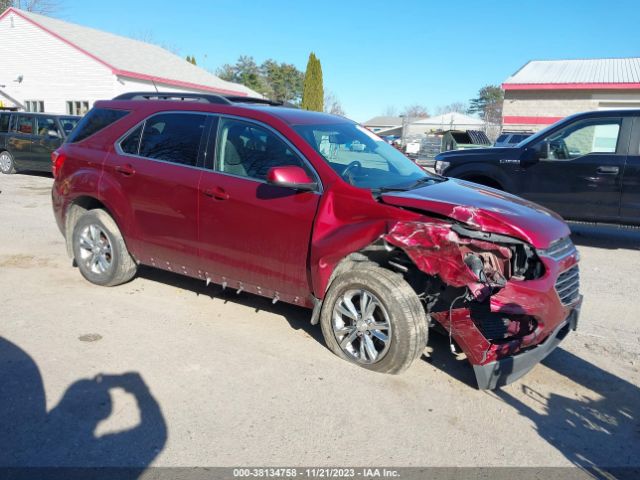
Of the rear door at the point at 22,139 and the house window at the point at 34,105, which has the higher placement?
the house window at the point at 34,105

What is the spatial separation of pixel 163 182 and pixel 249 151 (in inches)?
34.5

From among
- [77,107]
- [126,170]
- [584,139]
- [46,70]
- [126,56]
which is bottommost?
[126,170]

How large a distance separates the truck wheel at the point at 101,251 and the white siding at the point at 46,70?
72.0 feet

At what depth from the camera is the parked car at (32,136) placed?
14164 mm

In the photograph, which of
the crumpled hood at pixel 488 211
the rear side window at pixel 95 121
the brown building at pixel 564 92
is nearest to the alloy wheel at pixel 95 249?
the rear side window at pixel 95 121

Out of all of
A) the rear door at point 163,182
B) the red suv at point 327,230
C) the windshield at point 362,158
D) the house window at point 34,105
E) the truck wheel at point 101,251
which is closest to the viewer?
the red suv at point 327,230

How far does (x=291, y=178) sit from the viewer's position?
12.9ft

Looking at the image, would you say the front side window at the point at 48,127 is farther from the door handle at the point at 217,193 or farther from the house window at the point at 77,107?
the house window at the point at 77,107

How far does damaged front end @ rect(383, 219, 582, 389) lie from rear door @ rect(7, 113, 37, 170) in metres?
13.9

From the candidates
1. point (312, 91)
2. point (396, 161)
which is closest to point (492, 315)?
point (396, 161)

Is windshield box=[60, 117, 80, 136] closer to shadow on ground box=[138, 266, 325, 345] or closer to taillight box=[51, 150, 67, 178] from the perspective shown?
taillight box=[51, 150, 67, 178]

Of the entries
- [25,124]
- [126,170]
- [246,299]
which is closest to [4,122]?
[25,124]

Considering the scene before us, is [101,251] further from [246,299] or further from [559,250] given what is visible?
[559,250]

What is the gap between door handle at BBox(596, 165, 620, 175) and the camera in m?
7.48
